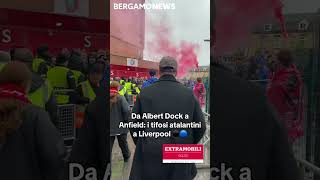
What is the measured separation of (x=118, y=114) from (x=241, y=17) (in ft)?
2.66

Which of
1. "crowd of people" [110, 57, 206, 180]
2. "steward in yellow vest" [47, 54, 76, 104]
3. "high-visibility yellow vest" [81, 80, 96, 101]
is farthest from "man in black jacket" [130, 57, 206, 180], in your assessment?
"steward in yellow vest" [47, 54, 76, 104]

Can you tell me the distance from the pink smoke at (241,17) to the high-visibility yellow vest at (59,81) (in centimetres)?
82

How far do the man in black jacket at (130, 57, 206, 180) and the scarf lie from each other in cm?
62

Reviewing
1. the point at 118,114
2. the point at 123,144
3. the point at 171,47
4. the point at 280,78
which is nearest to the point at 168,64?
the point at 171,47

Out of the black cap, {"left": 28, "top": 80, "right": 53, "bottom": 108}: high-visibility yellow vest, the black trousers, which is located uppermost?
the black cap

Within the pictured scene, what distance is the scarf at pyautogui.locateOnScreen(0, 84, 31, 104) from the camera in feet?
6.82

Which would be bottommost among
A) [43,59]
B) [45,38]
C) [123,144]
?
[123,144]

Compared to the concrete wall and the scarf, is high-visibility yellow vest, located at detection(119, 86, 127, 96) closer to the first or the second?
the concrete wall

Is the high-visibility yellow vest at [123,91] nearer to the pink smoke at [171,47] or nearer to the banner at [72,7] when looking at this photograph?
the pink smoke at [171,47]

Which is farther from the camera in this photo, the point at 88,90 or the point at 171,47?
the point at 88,90

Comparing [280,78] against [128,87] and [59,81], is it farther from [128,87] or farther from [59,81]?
[59,81]

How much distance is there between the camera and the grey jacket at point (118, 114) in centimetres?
199

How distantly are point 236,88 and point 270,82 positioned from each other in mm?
176

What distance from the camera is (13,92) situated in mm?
2082
